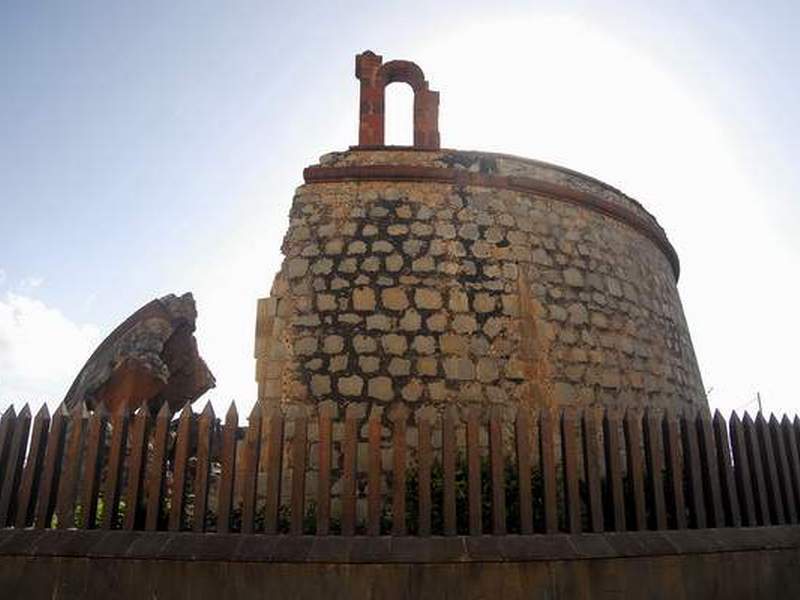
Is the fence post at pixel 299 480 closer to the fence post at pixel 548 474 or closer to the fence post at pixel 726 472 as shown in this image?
the fence post at pixel 548 474

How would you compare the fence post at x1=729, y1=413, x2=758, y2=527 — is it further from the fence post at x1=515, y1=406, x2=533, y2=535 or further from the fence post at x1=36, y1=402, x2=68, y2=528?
the fence post at x1=36, y1=402, x2=68, y2=528

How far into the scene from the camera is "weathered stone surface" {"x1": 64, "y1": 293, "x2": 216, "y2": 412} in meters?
8.00

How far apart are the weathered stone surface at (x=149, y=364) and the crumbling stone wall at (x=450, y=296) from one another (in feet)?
8.63

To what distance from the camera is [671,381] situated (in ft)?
25.4

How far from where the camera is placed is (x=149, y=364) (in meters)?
8.15

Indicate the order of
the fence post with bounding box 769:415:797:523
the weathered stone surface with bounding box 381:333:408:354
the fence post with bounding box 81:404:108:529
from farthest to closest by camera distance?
the weathered stone surface with bounding box 381:333:408:354 → the fence post with bounding box 769:415:797:523 → the fence post with bounding box 81:404:108:529

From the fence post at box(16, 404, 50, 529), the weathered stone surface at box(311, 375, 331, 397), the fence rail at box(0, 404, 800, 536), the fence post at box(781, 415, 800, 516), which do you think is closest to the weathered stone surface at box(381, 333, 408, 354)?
the weathered stone surface at box(311, 375, 331, 397)

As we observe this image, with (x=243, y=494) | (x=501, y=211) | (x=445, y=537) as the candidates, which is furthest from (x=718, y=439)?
(x=243, y=494)

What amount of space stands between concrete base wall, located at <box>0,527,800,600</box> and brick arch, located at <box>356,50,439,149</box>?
5412 mm

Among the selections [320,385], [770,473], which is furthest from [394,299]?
[770,473]

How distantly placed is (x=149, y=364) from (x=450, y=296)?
170 inches

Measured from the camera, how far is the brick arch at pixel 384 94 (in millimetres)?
7961

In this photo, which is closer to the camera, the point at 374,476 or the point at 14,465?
the point at 374,476

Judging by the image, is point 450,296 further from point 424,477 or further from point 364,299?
point 424,477
